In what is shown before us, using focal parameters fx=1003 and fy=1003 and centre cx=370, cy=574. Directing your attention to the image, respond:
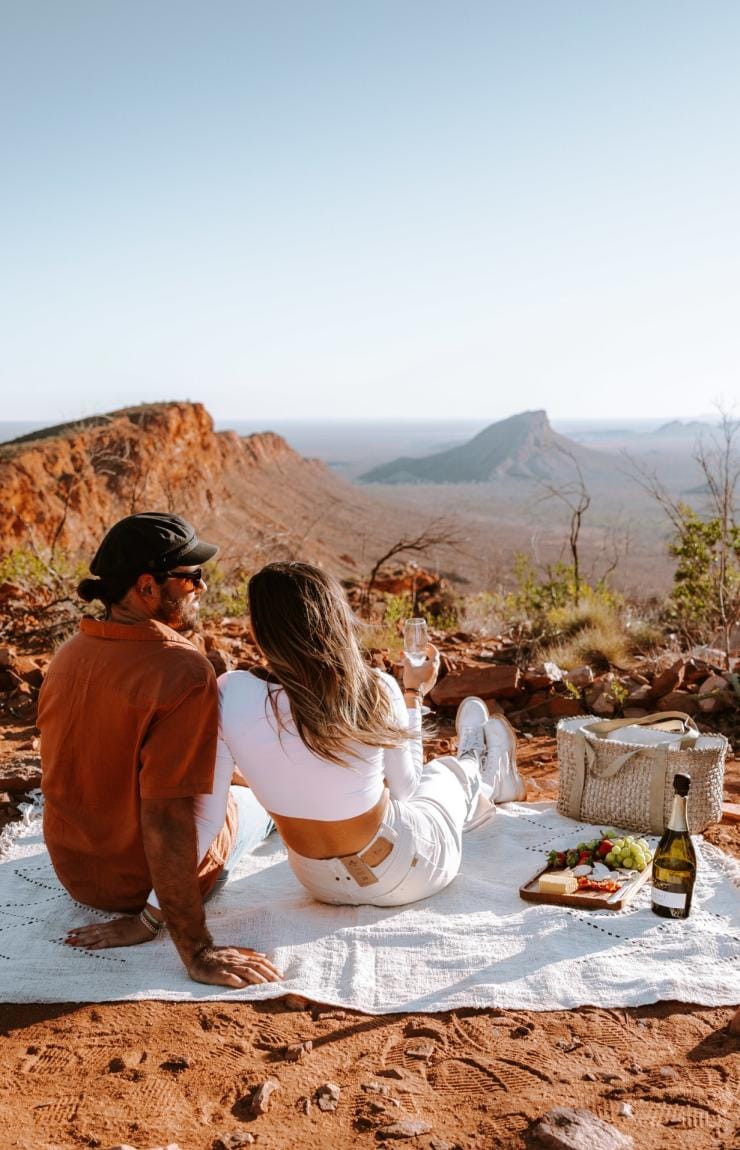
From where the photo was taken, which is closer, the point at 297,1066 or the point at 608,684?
the point at 297,1066

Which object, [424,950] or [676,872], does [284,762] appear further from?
[676,872]

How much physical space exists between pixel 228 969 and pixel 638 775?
210 cm

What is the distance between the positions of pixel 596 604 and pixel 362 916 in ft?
20.8

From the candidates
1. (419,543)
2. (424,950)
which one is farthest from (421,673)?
(419,543)

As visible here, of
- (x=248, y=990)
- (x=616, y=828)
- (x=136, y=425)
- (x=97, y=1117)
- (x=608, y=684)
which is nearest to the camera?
(x=97, y=1117)

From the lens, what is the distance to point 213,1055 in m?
2.87

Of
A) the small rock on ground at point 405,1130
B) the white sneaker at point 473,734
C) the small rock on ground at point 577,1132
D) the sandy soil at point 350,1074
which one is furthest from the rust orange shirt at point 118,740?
the white sneaker at point 473,734

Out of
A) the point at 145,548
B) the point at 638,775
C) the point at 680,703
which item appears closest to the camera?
the point at 145,548

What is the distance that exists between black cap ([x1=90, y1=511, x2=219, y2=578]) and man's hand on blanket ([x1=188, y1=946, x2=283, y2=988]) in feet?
4.11

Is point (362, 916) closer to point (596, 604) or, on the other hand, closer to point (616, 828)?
point (616, 828)

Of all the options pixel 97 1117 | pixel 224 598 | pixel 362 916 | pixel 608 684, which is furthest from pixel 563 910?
pixel 224 598

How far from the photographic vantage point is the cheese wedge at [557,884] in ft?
12.3

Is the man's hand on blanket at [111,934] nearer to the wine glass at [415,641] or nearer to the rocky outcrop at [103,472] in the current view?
the wine glass at [415,641]

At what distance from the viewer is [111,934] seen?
11.4 ft
